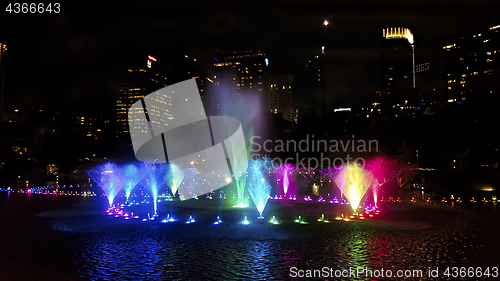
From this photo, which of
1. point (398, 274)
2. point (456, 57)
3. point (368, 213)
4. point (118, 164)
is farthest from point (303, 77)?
point (398, 274)

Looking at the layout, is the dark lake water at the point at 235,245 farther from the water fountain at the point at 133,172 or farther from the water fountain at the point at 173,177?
the water fountain at the point at 133,172

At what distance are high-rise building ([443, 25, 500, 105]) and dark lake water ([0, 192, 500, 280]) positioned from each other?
13840 centimetres

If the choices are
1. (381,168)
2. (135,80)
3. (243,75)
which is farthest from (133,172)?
(135,80)

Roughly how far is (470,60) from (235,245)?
167m

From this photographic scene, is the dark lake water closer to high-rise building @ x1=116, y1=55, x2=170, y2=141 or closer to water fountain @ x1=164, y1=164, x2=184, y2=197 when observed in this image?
water fountain @ x1=164, y1=164, x2=184, y2=197

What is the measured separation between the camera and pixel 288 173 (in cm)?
5247

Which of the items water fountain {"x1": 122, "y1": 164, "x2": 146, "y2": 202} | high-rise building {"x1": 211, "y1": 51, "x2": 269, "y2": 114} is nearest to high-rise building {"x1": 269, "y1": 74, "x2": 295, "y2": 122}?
high-rise building {"x1": 211, "y1": 51, "x2": 269, "y2": 114}

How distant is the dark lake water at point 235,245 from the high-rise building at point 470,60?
138 metres

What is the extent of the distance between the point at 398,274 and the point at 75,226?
15.0 metres

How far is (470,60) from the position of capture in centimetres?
15100

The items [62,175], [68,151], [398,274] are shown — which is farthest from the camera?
[62,175]

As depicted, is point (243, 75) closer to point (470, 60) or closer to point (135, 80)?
point (135, 80)

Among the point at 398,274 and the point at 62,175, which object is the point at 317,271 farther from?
the point at 62,175

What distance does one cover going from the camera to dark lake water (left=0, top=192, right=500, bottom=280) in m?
11.1
